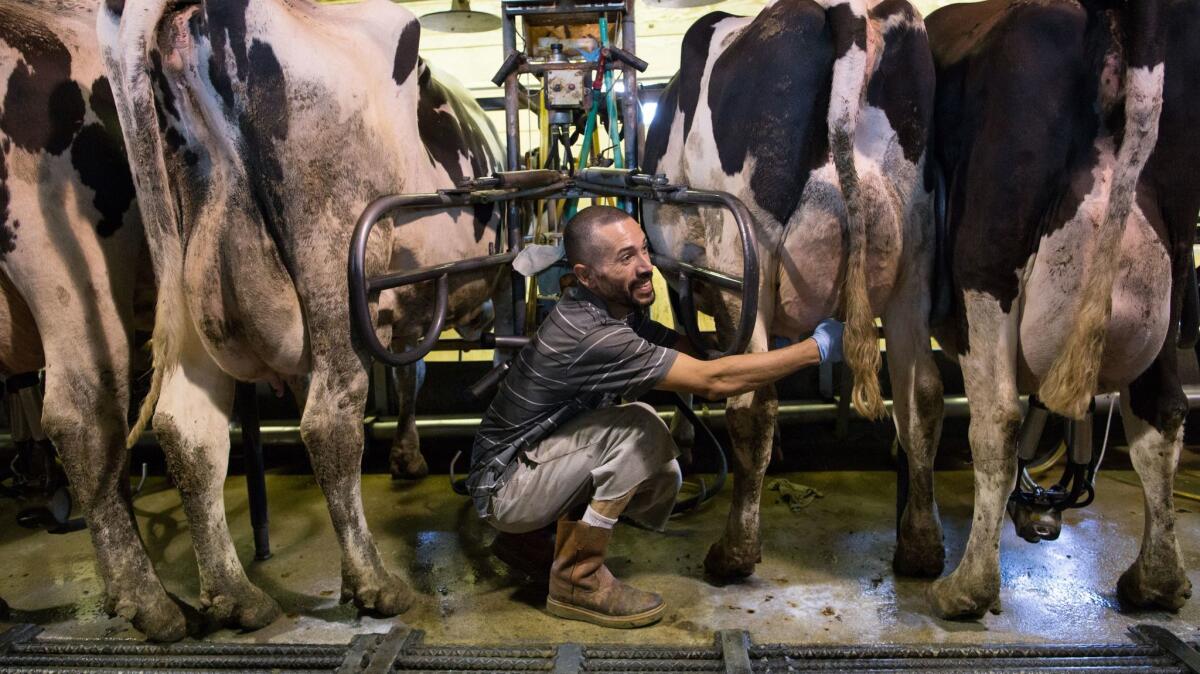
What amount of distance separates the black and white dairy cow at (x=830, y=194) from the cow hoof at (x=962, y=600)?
30 cm

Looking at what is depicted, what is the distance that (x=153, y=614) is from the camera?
2.57m

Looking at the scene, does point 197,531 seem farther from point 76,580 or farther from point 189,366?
point 76,580

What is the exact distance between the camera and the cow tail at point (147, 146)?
227 centimetres

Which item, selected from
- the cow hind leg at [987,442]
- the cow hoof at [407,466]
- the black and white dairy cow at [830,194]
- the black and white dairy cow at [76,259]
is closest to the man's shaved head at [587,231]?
the black and white dairy cow at [830,194]

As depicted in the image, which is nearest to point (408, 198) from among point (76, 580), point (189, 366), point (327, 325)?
point (327, 325)

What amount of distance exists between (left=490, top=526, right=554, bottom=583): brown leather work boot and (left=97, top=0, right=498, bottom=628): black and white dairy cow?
405mm

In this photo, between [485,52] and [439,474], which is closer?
[439,474]

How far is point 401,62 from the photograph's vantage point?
9.03 feet

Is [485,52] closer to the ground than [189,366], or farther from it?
farther from it

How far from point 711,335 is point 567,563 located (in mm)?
1495

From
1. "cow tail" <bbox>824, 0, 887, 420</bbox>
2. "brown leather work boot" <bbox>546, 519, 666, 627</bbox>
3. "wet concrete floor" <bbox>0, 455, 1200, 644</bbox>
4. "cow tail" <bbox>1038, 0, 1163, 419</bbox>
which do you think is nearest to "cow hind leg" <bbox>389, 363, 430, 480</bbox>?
"wet concrete floor" <bbox>0, 455, 1200, 644</bbox>

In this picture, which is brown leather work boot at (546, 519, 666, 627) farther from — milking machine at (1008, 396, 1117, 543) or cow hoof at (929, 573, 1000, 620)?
milking machine at (1008, 396, 1117, 543)

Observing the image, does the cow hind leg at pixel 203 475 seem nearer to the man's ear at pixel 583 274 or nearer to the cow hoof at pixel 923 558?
the man's ear at pixel 583 274

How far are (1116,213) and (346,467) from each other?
89.6 inches
